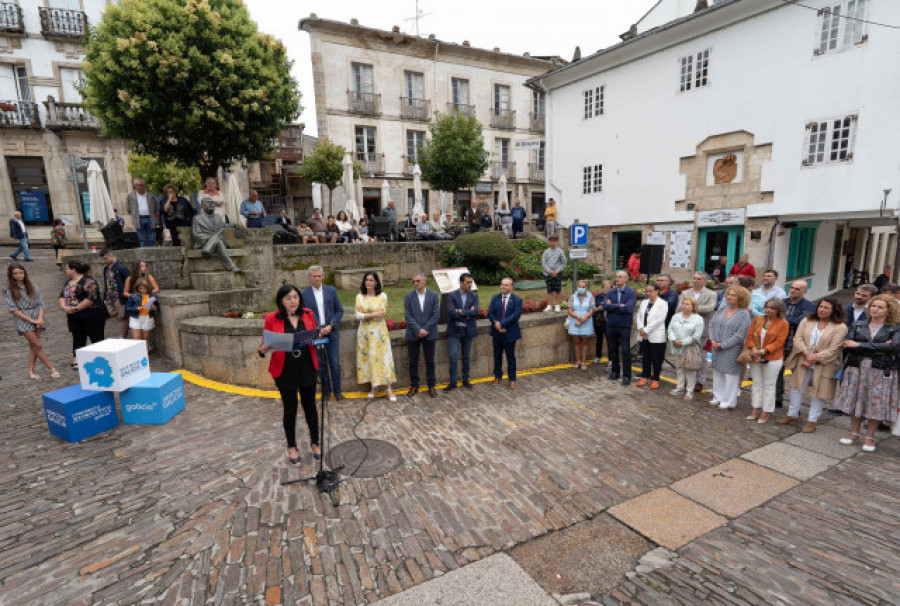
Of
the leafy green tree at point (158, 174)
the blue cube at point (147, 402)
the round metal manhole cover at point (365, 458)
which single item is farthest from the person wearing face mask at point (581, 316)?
the leafy green tree at point (158, 174)

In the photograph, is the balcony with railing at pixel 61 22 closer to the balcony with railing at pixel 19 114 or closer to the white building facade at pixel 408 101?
the balcony with railing at pixel 19 114

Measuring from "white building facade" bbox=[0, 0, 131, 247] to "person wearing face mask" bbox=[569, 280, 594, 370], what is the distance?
79.2ft

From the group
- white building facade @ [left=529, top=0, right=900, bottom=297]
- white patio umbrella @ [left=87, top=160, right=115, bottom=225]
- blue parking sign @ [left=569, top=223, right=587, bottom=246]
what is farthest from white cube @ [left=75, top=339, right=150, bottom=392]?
white building facade @ [left=529, top=0, right=900, bottom=297]

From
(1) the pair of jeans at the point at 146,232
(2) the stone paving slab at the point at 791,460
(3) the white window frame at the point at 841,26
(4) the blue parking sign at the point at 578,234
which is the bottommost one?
(2) the stone paving slab at the point at 791,460

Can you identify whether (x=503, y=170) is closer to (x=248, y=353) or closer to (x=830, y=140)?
(x=830, y=140)

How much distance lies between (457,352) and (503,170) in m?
26.0

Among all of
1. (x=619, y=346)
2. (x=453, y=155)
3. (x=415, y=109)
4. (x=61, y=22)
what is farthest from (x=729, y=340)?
(x=61, y=22)

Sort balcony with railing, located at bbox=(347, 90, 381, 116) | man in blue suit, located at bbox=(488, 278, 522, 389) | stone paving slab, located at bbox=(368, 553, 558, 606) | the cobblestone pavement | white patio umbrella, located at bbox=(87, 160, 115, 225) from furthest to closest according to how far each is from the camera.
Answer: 1. balcony with railing, located at bbox=(347, 90, 381, 116)
2. white patio umbrella, located at bbox=(87, 160, 115, 225)
3. man in blue suit, located at bbox=(488, 278, 522, 389)
4. the cobblestone pavement
5. stone paving slab, located at bbox=(368, 553, 558, 606)

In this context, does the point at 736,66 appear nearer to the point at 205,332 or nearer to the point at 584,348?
the point at 584,348

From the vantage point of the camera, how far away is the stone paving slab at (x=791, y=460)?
5.02 metres

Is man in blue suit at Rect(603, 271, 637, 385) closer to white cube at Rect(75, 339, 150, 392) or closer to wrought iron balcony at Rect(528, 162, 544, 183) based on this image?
white cube at Rect(75, 339, 150, 392)

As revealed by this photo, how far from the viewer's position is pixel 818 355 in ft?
19.1

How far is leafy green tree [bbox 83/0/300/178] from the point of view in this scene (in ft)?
31.3

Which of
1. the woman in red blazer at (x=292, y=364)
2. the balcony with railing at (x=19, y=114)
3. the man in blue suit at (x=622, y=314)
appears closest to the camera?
the woman in red blazer at (x=292, y=364)
